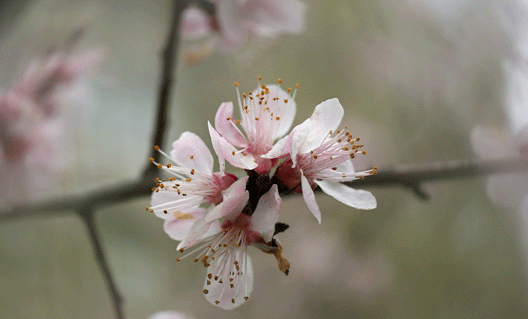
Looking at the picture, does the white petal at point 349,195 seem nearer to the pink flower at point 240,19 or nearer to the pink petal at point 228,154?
the pink petal at point 228,154

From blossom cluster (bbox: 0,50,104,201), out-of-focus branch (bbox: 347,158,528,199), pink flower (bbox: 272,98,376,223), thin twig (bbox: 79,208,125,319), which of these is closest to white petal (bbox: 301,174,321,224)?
pink flower (bbox: 272,98,376,223)

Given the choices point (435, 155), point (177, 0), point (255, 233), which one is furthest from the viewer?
point (435, 155)

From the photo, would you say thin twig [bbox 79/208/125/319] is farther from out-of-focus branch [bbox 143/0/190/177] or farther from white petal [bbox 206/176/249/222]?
white petal [bbox 206/176/249/222]

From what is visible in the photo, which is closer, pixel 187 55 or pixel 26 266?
pixel 187 55

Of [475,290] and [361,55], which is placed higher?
[361,55]

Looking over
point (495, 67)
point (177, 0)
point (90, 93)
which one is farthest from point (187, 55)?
point (495, 67)

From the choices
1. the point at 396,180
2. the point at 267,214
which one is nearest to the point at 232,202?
the point at 267,214

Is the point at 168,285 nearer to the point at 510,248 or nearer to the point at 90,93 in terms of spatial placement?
the point at 90,93

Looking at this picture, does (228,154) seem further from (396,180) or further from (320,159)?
(396,180)
